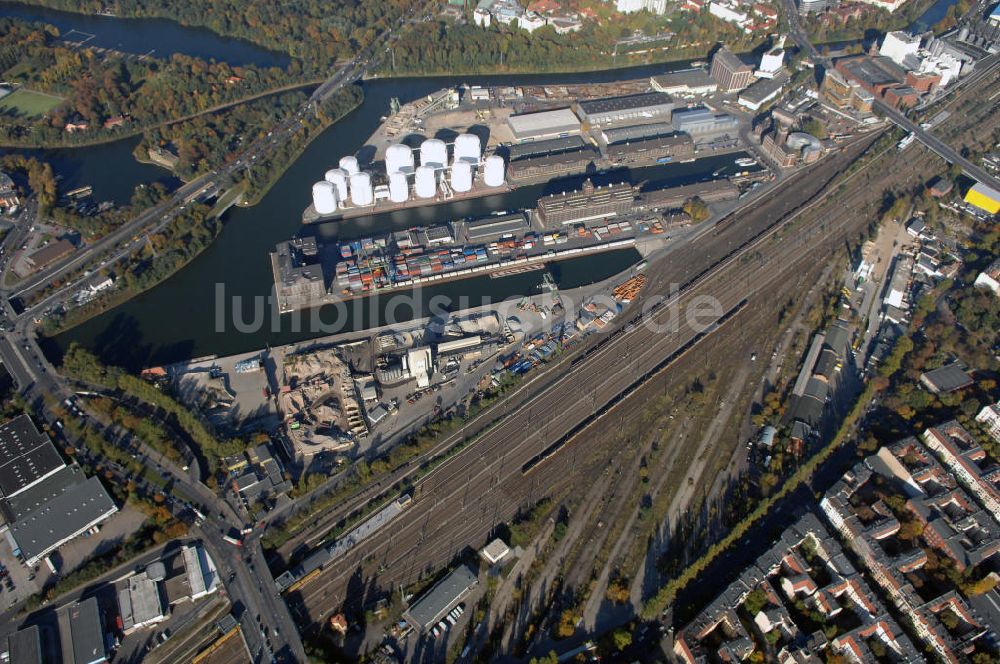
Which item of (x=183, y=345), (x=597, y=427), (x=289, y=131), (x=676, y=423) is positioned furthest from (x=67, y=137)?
(x=676, y=423)

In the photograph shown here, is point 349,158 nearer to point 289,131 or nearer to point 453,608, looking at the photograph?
point 289,131

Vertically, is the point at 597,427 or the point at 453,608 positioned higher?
the point at 597,427

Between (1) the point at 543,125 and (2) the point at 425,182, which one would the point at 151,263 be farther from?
(1) the point at 543,125

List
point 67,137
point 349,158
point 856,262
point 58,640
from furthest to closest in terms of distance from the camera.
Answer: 1. point 67,137
2. point 349,158
3. point 856,262
4. point 58,640

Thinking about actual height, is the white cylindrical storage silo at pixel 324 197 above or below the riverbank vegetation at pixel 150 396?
above

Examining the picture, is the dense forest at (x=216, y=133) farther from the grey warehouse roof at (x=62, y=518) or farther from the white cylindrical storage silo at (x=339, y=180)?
the grey warehouse roof at (x=62, y=518)

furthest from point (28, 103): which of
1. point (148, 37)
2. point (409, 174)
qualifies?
point (409, 174)

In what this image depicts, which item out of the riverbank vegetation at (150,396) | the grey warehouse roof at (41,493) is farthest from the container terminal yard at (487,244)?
the grey warehouse roof at (41,493)
